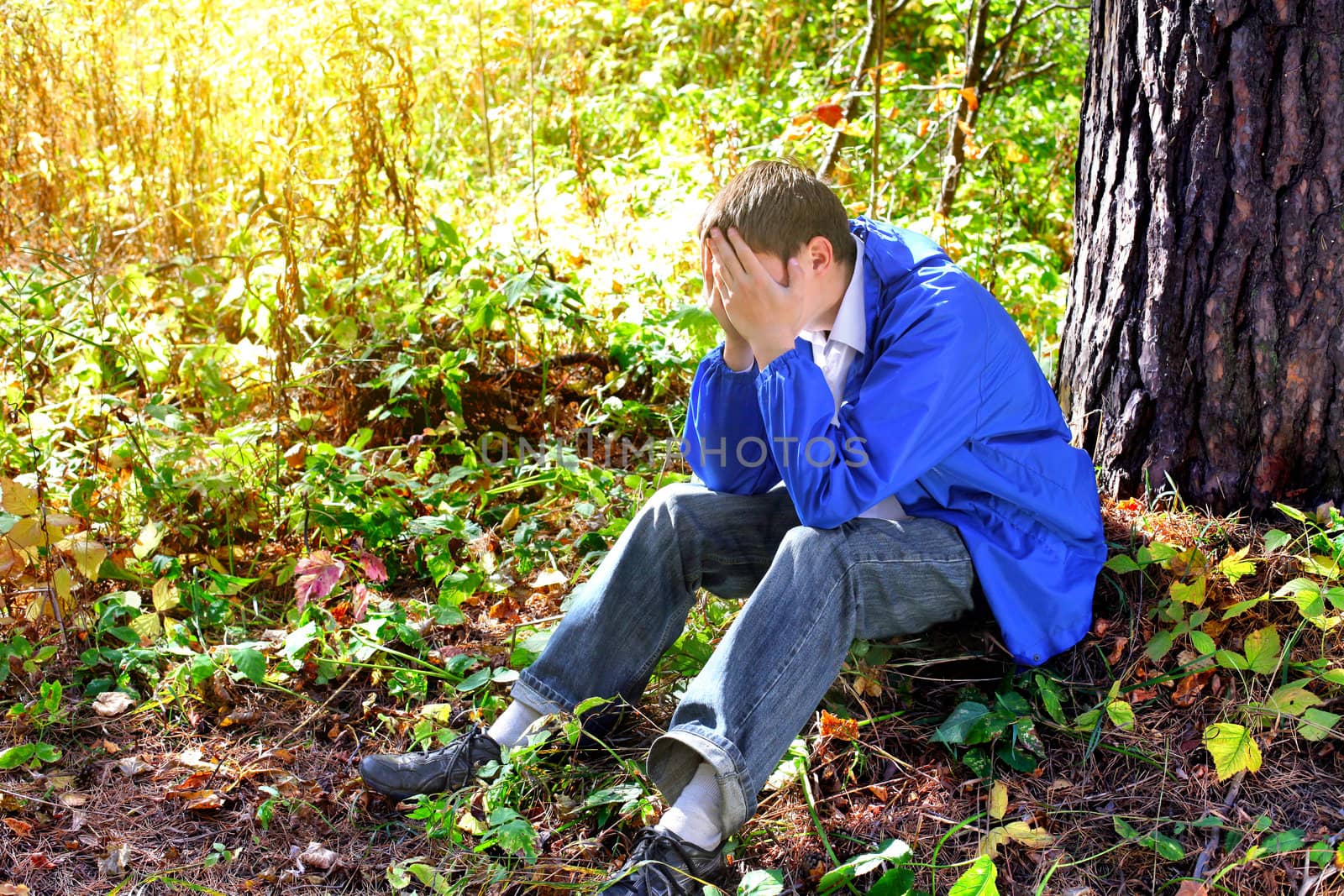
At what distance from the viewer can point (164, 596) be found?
2.59 metres

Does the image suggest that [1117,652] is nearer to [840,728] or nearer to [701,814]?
[840,728]

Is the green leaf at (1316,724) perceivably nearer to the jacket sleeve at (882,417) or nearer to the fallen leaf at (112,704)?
the jacket sleeve at (882,417)

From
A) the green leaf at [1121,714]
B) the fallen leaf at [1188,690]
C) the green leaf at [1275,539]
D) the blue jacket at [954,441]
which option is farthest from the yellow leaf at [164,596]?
the green leaf at [1275,539]

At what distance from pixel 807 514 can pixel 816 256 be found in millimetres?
522

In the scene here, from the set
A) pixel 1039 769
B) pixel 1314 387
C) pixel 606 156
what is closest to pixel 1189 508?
pixel 1314 387

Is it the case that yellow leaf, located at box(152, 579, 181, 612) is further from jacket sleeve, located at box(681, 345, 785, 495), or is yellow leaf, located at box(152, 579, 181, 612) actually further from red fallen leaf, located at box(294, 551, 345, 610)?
jacket sleeve, located at box(681, 345, 785, 495)

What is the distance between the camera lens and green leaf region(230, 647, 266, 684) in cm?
236

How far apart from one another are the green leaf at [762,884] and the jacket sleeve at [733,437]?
788 mm

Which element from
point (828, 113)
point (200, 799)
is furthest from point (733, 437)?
point (828, 113)

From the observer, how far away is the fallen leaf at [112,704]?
2.45 meters

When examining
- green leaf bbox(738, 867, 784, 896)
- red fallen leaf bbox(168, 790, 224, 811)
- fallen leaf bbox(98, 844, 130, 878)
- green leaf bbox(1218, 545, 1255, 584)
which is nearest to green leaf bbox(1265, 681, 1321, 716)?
green leaf bbox(1218, 545, 1255, 584)

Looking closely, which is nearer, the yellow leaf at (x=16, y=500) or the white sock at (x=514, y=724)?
the white sock at (x=514, y=724)

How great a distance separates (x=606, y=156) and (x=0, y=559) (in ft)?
14.0

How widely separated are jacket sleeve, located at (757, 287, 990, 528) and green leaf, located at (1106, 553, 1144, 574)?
19.5 inches
